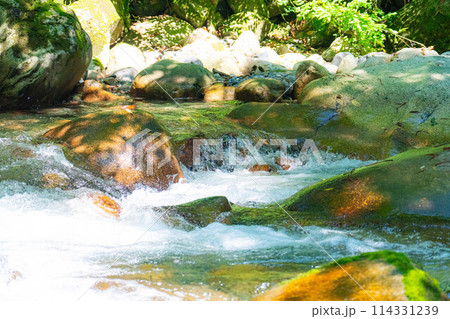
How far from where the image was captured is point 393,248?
2.87m

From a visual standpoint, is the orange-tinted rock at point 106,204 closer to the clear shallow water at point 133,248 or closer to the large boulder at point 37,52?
the clear shallow water at point 133,248

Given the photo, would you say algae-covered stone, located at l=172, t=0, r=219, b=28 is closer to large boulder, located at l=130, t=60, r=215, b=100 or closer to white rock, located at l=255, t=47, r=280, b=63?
white rock, located at l=255, t=47, r=280, b=63

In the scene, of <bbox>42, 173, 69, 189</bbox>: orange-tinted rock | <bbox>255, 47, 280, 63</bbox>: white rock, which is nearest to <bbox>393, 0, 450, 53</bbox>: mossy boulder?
<bbox>255, 47, 280, 63</bbox>: white rock

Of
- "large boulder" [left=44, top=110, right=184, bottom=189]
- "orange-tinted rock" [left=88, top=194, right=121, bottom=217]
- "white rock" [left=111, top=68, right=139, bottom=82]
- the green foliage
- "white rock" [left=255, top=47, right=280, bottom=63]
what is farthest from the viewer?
"white rock" [left=255, top=47, right=280, bottom=63]

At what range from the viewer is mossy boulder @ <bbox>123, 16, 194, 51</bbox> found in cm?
1533

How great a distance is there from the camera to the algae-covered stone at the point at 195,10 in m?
16.4

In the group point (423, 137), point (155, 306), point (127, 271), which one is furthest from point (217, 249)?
point (423, 137)

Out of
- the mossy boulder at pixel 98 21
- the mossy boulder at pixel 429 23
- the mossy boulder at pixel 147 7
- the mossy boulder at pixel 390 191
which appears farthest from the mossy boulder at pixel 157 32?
the mossy boulder at pixel 390 191

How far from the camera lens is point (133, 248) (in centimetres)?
297

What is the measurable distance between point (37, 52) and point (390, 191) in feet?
18.7

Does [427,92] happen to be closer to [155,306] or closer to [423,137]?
[423,137]

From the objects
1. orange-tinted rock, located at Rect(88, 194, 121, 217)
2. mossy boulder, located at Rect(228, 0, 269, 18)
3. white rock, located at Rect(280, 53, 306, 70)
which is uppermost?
mossy boulder, located at Rect(228, 0, 269, 18)

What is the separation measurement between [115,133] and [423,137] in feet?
12.3

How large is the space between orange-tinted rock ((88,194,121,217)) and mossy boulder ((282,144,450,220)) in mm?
1440
